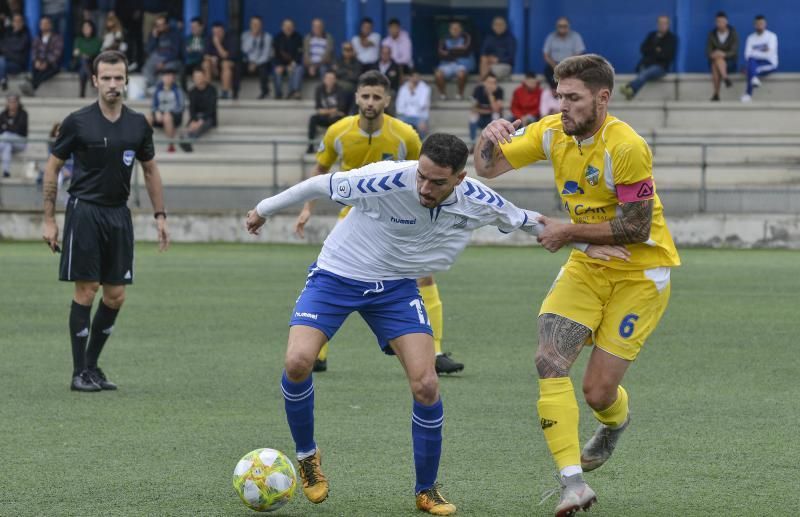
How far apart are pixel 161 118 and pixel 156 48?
2.84 m

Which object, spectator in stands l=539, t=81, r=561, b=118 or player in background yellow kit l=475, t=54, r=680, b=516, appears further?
spectator in stands l=539, t=81, r=561, b=118

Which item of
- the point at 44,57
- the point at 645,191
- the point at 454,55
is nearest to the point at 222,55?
the point at 44,57

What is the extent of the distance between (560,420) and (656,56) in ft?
71.8

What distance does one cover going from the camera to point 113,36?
28016mm

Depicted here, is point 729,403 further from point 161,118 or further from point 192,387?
point 161,118

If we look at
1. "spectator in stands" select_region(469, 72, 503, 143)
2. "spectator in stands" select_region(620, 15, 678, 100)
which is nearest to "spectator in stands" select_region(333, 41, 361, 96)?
"spectator in stands" select_region(469, 72, 503, 143)

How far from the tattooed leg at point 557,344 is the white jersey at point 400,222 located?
436 mm

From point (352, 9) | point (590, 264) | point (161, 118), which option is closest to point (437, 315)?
point (590, 264)

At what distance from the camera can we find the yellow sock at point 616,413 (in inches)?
261

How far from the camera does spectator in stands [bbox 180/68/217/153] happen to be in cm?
2562

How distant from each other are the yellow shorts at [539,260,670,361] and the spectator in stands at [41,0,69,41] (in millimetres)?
27294

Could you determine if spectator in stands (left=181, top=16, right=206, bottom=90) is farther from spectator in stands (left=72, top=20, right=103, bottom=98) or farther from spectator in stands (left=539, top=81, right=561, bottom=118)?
spectator in stands (left=539, top=81, right=561, bottom=118)

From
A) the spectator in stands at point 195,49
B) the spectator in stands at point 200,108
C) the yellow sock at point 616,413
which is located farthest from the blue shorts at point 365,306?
the spectator in stands at point 195,49

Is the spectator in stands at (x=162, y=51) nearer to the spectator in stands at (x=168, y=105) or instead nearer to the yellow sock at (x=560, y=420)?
the spectator in stands at (x=168, y=105)
